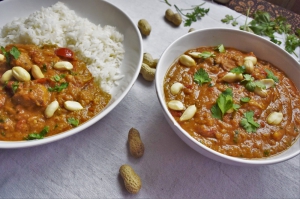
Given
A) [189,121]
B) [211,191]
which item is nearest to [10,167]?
[189,121]

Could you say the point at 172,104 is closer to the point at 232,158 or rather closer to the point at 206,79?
the point at 206,79

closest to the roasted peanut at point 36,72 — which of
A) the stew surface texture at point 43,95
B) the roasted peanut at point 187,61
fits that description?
the stew surface texture at point 43,95

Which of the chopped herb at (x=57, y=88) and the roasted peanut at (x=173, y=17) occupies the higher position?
the roasted peanut at (x=173, y=17)

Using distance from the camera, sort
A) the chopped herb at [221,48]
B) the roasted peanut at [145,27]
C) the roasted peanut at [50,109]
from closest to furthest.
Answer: the roasted peanut at [50,109] < the chopped herb at [221,48] < the roasted peanut at [145,27]

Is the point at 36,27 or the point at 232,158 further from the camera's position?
the point at 36,27

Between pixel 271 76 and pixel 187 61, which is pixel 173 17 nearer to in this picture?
pixel 187 61

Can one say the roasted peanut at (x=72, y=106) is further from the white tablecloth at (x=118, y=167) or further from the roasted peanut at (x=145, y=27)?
the roasted peanut at (x=145, y=27)
